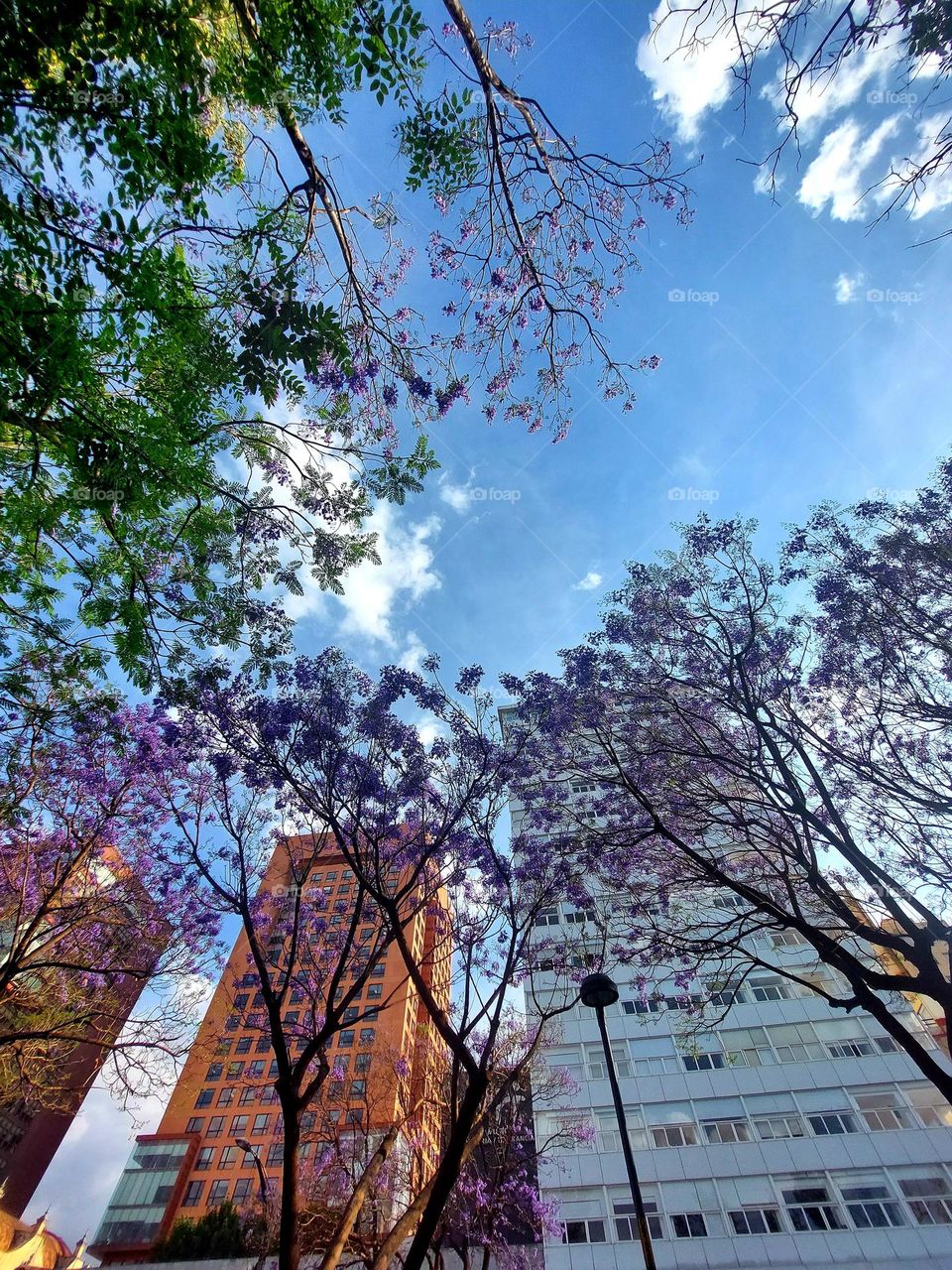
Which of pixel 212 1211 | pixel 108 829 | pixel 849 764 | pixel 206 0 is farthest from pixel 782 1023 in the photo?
pixel 212 1211

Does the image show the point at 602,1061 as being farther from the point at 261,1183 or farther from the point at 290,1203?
the point at 290,1203

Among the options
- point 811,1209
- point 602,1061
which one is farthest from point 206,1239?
point 811,1209

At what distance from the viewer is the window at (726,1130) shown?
19328 mm

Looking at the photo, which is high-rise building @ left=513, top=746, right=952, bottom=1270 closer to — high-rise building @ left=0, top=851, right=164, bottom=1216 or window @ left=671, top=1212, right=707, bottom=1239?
window @ left=671, top=1212, right=707, bottom=1239

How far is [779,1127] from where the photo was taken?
19.3m

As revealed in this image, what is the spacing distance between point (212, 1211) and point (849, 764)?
162 ft

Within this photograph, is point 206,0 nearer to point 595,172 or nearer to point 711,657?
point 595,172

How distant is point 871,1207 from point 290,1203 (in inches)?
813

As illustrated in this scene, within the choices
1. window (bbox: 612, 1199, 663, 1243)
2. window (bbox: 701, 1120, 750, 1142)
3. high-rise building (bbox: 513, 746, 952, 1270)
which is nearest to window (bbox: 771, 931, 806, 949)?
high-rise building (bbox: 513, 746, 952, 1270)

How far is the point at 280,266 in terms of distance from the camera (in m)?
4.62

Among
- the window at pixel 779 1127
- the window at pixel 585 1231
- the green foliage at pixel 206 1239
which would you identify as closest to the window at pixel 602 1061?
the window at pixel 585 1231

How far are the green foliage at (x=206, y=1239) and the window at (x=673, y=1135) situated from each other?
26472 mm

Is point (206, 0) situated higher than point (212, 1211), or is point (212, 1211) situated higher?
point (212, 1211)

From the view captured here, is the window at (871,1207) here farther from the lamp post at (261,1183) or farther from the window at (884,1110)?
the lamp post at (261,1183)
